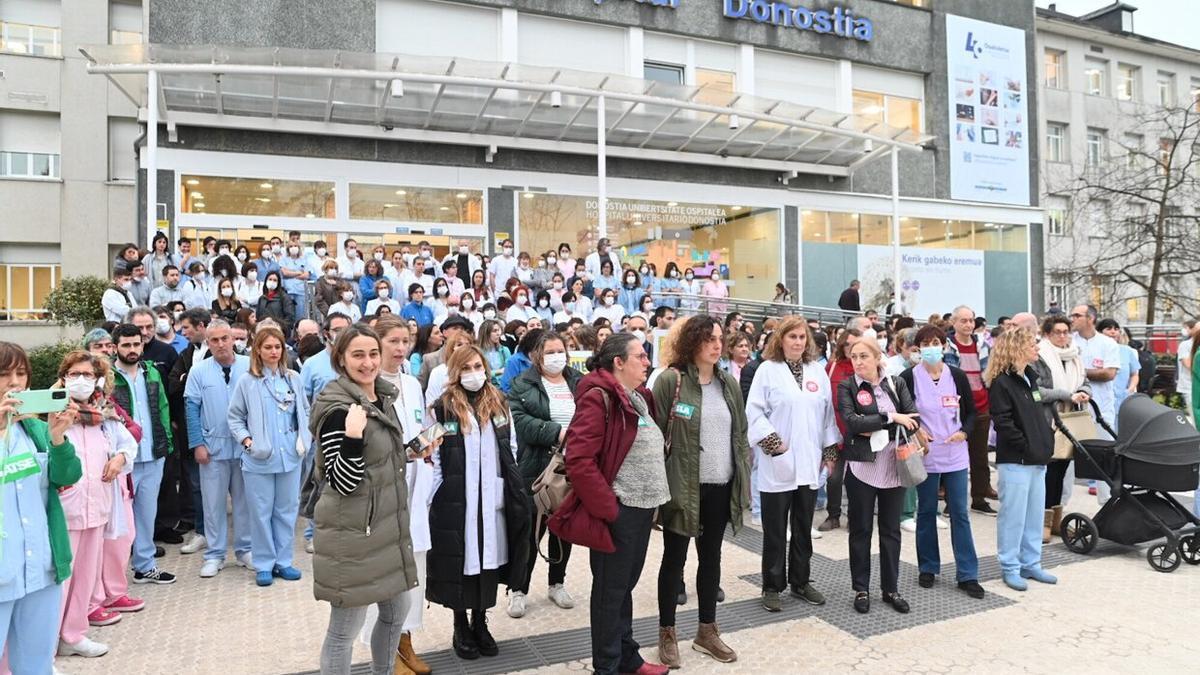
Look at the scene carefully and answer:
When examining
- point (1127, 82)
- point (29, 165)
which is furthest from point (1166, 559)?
point (1127, 82)

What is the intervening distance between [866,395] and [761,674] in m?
2.16

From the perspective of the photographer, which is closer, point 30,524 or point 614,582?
point 30,524

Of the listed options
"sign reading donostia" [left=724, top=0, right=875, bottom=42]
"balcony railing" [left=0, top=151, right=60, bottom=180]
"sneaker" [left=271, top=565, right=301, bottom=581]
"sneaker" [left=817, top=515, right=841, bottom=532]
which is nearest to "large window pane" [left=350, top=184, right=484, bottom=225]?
"sign reading donostia" [left=724, top=0, right=875, bottom=42]

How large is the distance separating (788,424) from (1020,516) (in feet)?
6.90

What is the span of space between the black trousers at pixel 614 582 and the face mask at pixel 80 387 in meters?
3.20

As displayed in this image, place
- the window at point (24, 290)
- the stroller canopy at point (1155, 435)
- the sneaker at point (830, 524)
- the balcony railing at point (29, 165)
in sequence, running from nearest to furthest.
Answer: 1. the stroller canopy at point (1155, 435)
2. the sneaker at point (830, 524)
3. the window at point (24, 290)
4. the balcony railing at point (29, 165)

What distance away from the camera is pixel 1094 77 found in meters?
33.8

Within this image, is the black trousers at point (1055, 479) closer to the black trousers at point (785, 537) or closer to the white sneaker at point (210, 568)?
the black trousers at point (785, 537)

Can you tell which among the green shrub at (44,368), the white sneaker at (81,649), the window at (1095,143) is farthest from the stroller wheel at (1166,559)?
the window at (1095,143)

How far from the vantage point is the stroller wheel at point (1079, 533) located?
22.2 feet

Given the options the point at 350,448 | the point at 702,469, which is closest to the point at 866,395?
the point at 702,469

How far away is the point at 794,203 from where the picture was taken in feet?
77.1

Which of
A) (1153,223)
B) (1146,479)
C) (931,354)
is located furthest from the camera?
(1153,223)

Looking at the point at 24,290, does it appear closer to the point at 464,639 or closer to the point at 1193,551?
the point at 464,639
